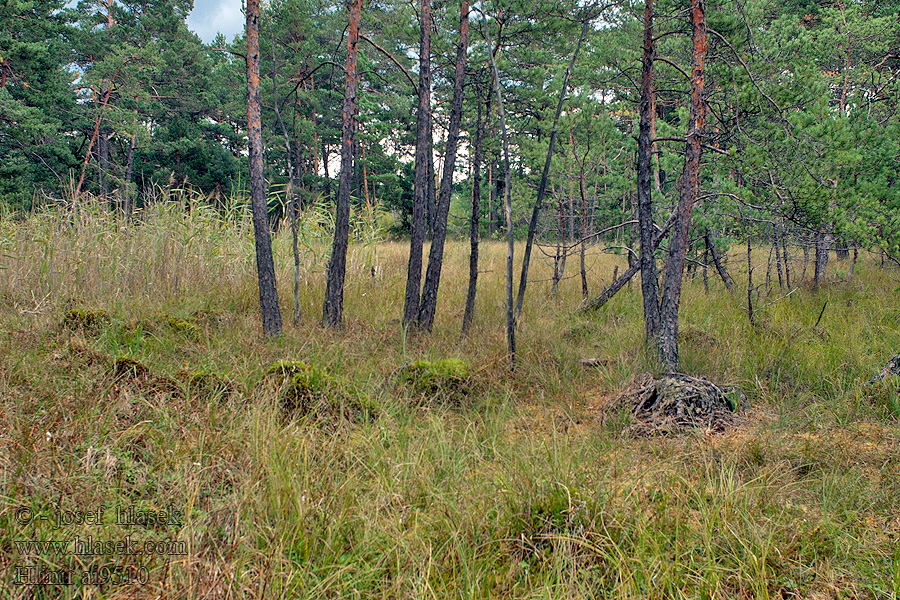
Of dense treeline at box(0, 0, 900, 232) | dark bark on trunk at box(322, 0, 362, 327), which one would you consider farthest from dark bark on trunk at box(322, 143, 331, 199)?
dark bark on trunk at box(322, 0, 362, 327)

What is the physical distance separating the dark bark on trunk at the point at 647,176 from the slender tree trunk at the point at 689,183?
1.99 feet

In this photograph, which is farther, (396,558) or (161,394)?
(161,394)

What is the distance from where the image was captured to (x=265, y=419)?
3051 millimetres

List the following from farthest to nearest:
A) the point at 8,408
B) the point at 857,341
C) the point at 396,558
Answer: the point at 857,341
the point at 8,408
the point at 396,558

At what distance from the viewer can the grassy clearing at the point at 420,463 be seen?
1.93 metres

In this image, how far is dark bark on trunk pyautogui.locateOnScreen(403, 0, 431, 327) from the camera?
5.54 m

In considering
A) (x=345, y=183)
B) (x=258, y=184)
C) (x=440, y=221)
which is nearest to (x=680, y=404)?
(x=440, y=221)

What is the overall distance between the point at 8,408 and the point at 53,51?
66.2ft

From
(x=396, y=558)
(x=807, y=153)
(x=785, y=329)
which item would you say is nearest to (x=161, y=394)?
(x=396, y=558)

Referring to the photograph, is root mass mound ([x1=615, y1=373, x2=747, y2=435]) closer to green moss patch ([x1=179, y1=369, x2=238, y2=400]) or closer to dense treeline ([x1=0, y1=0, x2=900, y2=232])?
dense treeline ([x1=0, y1=0, x2=900, y2=232])

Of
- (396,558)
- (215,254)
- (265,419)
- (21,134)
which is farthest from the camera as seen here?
(21,134)

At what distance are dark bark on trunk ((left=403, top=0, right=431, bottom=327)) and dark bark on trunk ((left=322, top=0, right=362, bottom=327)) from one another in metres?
0.75

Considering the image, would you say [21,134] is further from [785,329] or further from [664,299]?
[785,329]

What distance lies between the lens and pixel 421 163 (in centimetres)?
570
